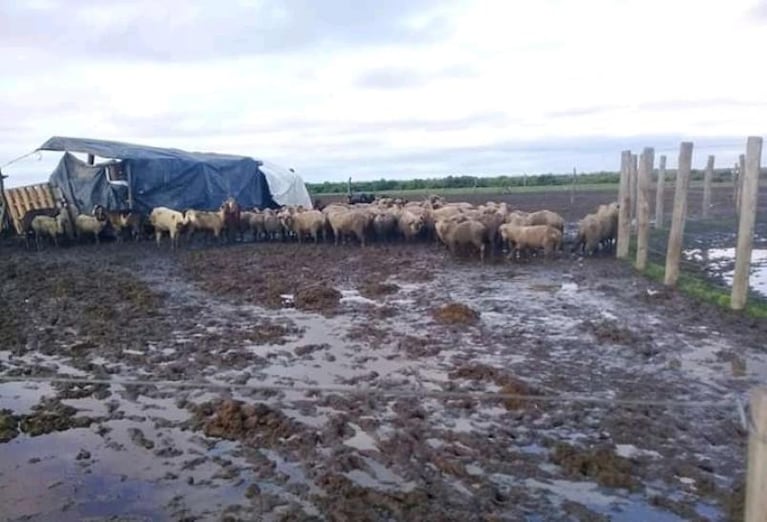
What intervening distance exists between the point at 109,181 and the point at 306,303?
15654 millimetres

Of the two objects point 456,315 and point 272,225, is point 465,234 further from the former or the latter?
point 272,225

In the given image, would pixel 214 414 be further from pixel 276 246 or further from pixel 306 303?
pixel 276 246

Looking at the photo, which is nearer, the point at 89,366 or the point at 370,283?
the point at 89,366

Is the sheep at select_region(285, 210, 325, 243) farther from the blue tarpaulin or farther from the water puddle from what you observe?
the water puddle

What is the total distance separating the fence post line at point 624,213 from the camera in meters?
16.5

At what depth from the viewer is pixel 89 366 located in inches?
340

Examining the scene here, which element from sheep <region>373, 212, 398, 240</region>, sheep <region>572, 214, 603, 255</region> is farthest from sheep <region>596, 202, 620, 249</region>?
sheep <region>373, 212, 398, 240</region>

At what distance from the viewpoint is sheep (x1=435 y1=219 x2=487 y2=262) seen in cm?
1797

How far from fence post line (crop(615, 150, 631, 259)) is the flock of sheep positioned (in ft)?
3.09

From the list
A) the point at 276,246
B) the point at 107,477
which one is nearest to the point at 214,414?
the point at 107,477

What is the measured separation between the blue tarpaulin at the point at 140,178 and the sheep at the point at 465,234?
1210cm

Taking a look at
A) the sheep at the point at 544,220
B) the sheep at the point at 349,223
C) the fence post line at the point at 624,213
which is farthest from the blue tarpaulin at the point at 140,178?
the fence post line at the point at 624,213

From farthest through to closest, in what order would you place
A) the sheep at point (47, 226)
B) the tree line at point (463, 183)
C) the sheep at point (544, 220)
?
the tree line at point (463, 183), the sheep at point (47, 226), the sheep at point (544, 220)

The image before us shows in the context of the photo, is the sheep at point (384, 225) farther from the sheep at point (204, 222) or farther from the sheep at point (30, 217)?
the sheep at point (30, 217)
